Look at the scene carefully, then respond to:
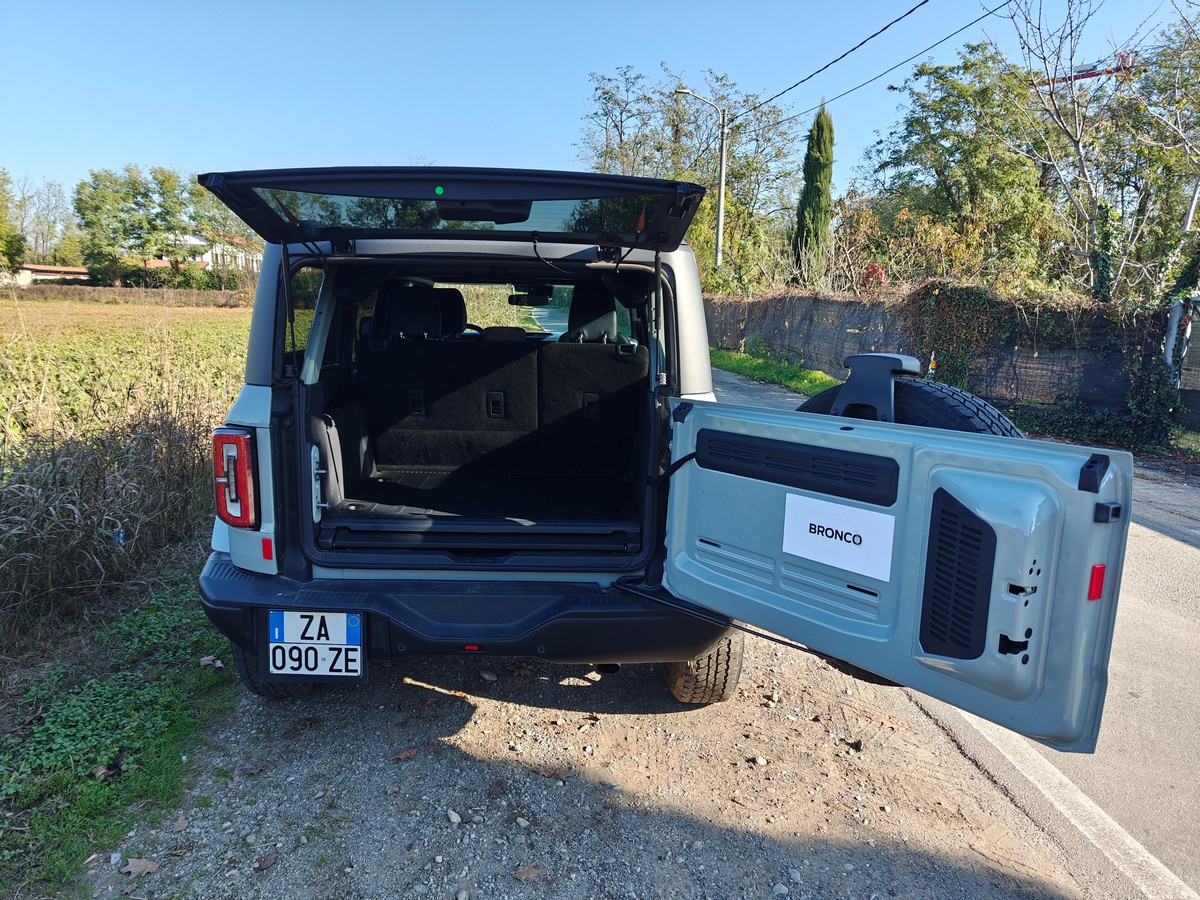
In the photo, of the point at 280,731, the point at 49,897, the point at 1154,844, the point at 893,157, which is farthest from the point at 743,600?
the point at 893,157

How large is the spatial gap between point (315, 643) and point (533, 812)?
950 mm

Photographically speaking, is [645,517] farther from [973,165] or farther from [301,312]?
[973,165]

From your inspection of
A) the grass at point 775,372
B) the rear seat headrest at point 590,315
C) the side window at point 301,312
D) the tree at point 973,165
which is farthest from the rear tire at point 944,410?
the tree at point 973,165

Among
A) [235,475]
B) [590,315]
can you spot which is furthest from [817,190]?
[235,475]

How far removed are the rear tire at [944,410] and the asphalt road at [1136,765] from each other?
54.4 inches

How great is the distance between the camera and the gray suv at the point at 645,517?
70.1 inches

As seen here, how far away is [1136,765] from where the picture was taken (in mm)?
3090

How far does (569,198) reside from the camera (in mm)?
2447

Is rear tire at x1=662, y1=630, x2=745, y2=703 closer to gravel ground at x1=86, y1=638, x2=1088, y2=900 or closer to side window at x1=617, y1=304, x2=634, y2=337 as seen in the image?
gravel ground at x1=86, y1=638, x2=1088, y2=900

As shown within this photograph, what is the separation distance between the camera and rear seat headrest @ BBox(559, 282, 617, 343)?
169 inches

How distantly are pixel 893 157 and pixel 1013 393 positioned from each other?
78.0ft

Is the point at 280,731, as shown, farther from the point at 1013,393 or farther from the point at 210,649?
the point at 1013,393

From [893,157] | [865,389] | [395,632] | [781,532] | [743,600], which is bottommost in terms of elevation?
[395,632]

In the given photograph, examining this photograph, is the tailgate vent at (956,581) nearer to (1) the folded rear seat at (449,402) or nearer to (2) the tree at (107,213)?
(1) the folded rear seat at (449,402)
